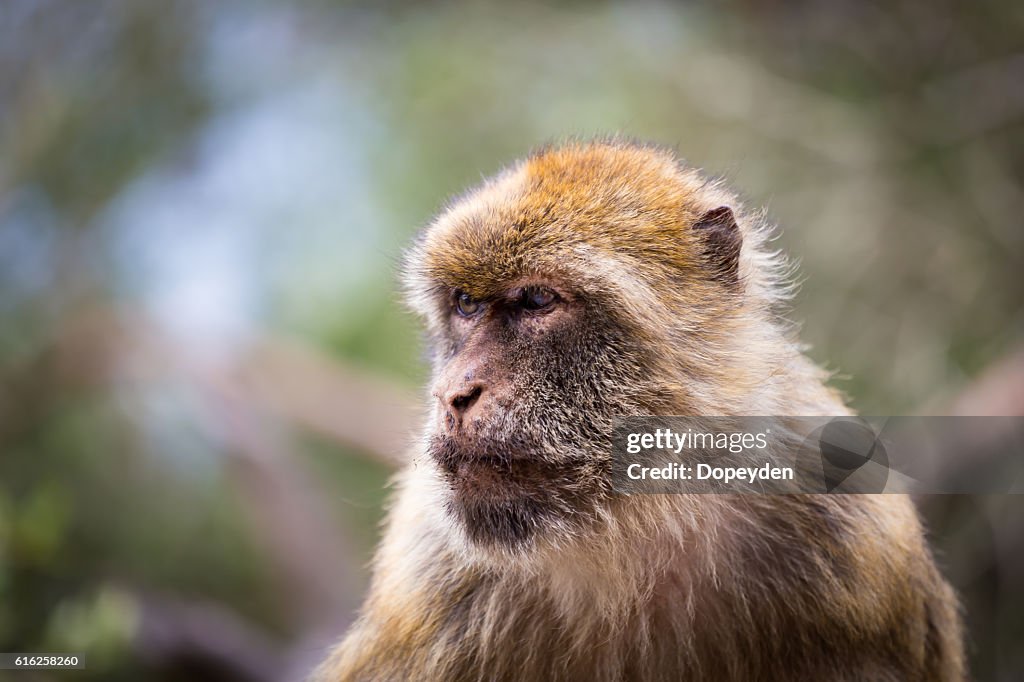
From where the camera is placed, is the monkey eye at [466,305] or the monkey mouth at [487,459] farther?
the monkey eye at [466,305]

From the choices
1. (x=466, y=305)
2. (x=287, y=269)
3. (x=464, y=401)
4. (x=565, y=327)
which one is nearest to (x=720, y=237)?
(x=565, y=327)

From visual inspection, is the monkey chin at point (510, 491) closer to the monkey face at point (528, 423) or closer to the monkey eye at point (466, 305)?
the monkey face at point (528, 423)

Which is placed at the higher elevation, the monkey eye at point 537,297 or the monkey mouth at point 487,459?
the monkey eye at point 537,297

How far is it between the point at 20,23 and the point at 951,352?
6.13 metres

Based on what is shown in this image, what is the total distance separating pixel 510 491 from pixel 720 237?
3.11 feet

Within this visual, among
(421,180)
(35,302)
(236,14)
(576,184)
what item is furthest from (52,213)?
(576,184)

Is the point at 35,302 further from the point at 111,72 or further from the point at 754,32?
the point at 754,32

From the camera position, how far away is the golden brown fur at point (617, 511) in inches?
90.1

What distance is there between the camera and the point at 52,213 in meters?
5.48

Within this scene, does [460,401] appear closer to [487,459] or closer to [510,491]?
[487,459]

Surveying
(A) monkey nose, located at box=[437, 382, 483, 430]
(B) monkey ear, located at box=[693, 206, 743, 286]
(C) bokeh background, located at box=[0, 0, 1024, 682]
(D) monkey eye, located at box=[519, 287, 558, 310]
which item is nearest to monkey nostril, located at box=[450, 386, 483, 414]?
(A) monkey nose, located at box=[437, 382, 483, 430]

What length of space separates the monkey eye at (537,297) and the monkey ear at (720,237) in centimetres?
48

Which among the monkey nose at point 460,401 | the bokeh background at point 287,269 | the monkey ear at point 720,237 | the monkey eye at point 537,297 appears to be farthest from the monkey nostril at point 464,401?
the bokeh background at point 287,269

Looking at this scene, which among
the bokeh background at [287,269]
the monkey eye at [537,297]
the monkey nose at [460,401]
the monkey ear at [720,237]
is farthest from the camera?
the bokeh background at [287,269]
